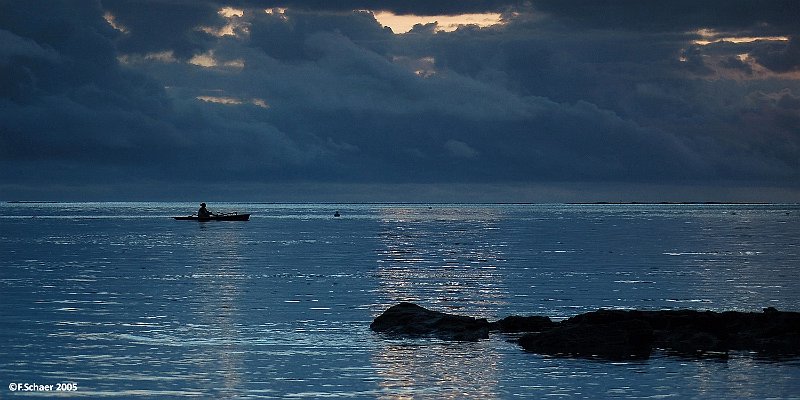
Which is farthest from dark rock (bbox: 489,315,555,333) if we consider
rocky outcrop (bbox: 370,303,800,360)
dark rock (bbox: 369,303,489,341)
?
dark rock (bbox: 369,303,489,341)

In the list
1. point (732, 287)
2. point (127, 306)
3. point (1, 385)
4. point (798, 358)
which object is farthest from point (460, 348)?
point (732, 287)

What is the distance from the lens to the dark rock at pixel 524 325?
137 feet

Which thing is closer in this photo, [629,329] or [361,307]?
[629,329]

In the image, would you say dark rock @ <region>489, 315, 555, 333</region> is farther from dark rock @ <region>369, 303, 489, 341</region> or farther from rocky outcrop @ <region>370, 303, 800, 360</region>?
dark rock @ <region>369, 303, 489, 341</region>

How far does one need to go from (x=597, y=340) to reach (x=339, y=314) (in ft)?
48.5

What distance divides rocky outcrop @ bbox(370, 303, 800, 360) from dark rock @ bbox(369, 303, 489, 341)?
0.12 feet

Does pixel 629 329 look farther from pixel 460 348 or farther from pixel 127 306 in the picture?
pixel 127 306

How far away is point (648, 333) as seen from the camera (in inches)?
1459

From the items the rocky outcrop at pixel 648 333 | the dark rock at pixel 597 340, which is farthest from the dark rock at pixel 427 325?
the dark rock at pixel 597 340

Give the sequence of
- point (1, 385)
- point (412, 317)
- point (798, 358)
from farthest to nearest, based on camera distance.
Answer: point (412, 317) → point (798, 358) → point (1, 385)

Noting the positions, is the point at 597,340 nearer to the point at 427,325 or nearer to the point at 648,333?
the point at 648,333

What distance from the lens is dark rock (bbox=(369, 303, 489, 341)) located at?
40.0 meters

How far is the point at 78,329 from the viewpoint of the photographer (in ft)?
139

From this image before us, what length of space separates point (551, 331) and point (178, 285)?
3192cm
